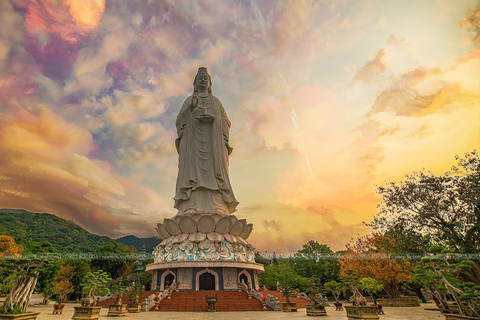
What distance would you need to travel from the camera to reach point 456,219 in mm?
13992

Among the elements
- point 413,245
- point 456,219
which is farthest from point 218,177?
point 456,219

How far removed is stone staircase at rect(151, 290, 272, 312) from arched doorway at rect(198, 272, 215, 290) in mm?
2501

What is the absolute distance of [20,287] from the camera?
7.82 meters

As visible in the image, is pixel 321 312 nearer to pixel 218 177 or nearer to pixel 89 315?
pixel 89 315

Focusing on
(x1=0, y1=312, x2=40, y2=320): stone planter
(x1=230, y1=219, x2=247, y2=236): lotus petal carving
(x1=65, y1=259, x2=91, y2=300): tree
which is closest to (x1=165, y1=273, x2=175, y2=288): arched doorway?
(x1=230, y1=219, x2=247, y2=236): lotus petal carving

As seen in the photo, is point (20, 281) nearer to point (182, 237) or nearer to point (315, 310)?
point (315, 310)

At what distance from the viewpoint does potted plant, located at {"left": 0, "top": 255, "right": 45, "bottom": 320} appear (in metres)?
7.32

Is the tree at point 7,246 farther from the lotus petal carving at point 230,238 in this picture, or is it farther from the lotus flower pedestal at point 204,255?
the lotus petal carving at point 230,238

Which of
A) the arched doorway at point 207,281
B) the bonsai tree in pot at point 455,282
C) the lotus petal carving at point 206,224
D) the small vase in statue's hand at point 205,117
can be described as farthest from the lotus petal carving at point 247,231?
the bonsai tree in pot at point 455,282

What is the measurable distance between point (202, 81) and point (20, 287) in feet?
72.5

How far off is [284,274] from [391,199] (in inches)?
705

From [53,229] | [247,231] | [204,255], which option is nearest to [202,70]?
[247,231]

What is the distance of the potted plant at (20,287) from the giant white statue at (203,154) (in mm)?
13896

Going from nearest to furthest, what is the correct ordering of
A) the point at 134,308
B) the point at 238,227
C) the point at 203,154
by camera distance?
1. the point at 134,308
2. the point at 238,227
3. the point at 203,154
